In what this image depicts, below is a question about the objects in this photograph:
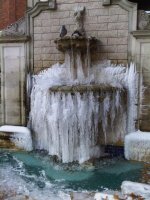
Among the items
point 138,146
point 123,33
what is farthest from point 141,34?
point 138,146

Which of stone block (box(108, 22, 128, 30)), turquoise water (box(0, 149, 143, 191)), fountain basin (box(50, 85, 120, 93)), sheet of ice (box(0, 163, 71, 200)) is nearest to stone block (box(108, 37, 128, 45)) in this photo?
stone block (box(108, 22, 128, 30))

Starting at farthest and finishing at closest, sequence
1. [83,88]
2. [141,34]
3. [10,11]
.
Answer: [10,11] < [141,34] < [83,88]

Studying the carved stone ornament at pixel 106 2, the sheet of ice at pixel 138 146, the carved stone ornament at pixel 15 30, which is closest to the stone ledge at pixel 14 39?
the carved stone ornament at pixel 15 30

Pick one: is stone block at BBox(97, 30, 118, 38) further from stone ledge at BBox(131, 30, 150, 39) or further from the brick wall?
the brick wall

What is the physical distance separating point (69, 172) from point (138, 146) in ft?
4.84

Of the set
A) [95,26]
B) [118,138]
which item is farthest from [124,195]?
[95,26]

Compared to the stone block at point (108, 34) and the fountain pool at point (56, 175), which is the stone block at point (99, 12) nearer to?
the stone block at point (108, 34)

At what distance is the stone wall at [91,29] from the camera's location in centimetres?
628

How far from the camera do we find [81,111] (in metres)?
5.64

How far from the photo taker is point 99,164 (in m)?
5.87

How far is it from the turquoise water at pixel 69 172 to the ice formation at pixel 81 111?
12.1 inches

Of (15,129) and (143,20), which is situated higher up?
(143,20)

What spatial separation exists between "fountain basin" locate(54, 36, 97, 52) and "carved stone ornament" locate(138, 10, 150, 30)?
0.94m

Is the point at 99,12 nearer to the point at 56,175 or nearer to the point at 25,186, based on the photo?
the point at 56,175
